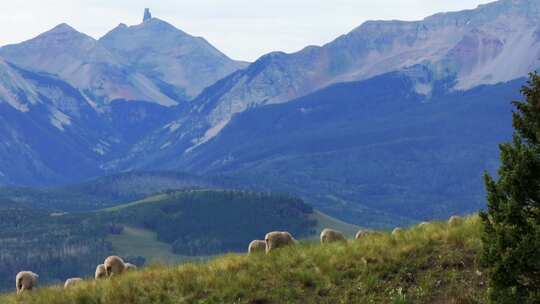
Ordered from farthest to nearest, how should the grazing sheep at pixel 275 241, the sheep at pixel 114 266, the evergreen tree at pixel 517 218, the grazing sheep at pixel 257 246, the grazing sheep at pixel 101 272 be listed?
the grazing sheep at pixel 257 246
the grazing sheep at pixel 275 241
the grazing sheep at pixel 101 272
the sheep at pixel 114 266
the evergreen tree at pixel 517 218

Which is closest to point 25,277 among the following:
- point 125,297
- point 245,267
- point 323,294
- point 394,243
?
point 125,297

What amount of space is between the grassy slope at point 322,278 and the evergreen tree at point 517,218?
15.0ft

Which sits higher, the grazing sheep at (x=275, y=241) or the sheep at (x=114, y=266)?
the grazing sheep at (x=275, y=241)

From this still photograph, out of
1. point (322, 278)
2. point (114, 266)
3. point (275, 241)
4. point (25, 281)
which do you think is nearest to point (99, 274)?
point (114, 266)

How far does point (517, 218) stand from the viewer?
18.8 m

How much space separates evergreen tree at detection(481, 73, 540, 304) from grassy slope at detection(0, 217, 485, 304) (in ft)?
15.0

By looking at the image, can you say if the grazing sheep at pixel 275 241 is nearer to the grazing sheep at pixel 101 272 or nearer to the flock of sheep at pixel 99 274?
the flock of sheep at pixel 99 274

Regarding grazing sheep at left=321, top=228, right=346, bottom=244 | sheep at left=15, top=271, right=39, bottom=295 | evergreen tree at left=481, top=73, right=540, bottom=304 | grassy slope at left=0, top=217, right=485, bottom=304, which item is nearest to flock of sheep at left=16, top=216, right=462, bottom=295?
sheep at left=15, top=271, right=39, bottom=295

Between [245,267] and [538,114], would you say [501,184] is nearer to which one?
[538,114]

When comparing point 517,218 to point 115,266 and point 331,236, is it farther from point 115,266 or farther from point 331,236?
point 115,266

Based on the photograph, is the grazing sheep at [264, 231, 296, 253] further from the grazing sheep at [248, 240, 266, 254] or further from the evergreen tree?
the evergreen tree

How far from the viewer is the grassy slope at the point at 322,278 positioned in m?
24.6

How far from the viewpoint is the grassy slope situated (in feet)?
80.7

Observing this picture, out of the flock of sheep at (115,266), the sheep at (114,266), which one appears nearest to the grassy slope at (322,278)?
the flock of sheep at (115,266)
